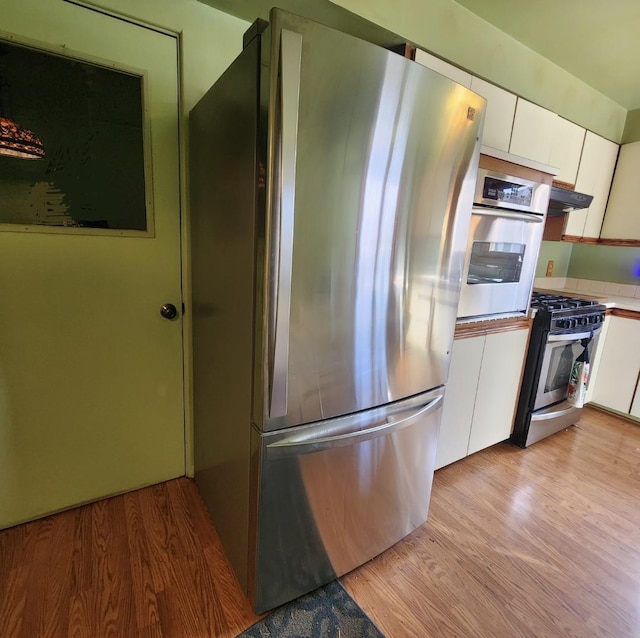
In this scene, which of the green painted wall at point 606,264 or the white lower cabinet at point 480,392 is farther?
the green painted wall at point 606,264

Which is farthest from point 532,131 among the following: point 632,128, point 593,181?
point 632,128

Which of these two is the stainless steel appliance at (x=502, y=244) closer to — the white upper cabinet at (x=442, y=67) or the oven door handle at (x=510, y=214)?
the oven door handle at (x=510, y=214)

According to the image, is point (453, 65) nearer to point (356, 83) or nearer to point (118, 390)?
point (356, 83)

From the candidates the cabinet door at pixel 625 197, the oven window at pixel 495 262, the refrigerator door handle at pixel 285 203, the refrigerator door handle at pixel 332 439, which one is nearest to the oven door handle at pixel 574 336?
the oven window at pixel 495 262

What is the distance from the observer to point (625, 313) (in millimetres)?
2734

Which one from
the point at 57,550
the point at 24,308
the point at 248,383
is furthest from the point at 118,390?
the point at 248,383

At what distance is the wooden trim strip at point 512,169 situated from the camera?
5.58ft

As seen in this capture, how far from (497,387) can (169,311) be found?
1.87 m

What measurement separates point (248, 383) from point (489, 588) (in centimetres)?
128

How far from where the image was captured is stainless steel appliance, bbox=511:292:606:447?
87.7 inches

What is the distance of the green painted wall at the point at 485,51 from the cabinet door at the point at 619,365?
1.50 metres

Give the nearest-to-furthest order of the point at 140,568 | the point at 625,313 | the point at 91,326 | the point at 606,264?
the point at 140,568
the point at 91,326
the point at 625,313
the point at 606,264

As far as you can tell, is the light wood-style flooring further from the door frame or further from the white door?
the door frame

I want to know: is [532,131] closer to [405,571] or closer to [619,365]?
[619,365]
